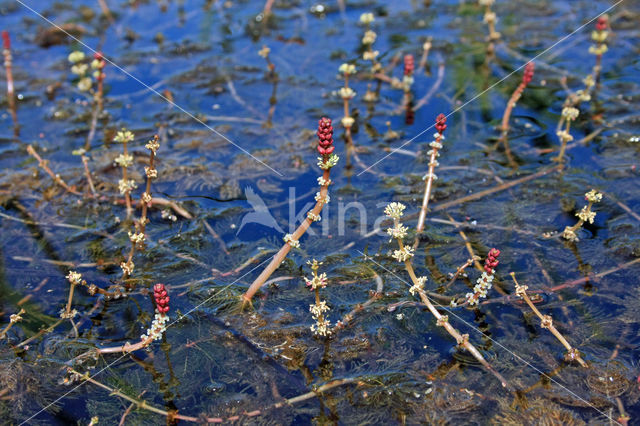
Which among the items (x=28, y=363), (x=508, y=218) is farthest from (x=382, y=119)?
(x=28, y=363)

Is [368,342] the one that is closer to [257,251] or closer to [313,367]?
[313,367]

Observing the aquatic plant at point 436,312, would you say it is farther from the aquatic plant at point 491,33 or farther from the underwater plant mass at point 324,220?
the aquatic plant at point 491,33

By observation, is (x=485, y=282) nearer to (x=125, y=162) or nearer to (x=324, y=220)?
(x=324, y=220)

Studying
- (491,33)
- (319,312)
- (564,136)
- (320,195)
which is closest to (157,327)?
(319,312)

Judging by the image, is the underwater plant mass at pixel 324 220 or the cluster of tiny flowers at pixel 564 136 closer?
the underwater plant mass at pixel 324 220

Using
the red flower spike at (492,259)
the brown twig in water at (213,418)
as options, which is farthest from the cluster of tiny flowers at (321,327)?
the red flower spike at (492,259)

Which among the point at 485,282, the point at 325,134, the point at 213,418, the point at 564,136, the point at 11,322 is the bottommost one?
the point at 213,418

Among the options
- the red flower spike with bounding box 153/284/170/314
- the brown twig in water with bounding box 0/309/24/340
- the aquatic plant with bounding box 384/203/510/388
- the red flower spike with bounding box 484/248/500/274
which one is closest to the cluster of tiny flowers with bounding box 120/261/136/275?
the brown twig in water with bounding box 0/309/24/340
